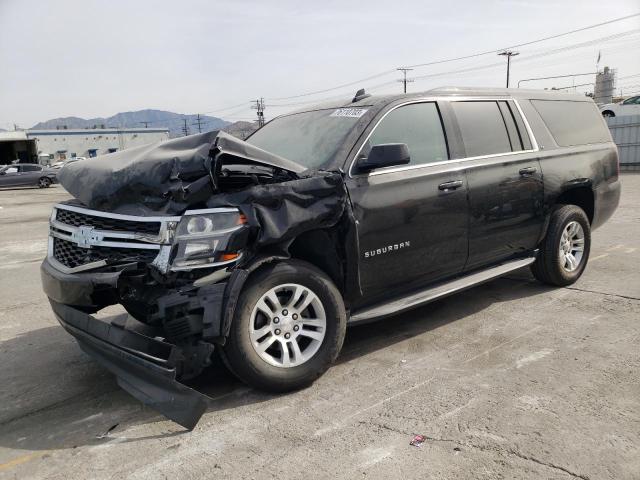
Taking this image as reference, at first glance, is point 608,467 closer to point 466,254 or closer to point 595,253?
point 466,254

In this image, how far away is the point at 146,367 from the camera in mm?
2895

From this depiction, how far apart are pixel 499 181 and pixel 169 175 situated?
2837mm

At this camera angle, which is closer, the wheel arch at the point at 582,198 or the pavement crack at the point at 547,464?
the pavement crack at the point at 547,464

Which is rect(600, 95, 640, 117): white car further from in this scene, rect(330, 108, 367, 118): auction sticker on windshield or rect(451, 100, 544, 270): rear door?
rect(330, 108, 367, 118): auction sticker on windshield

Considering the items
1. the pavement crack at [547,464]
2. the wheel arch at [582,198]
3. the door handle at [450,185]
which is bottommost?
the pavement crack at [547,464]

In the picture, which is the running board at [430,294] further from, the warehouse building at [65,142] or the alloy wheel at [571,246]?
the warehouse building at [65,142]

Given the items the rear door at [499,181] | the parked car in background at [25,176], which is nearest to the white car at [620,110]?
the rear door at [499,181]

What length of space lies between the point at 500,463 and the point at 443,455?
0.88ft

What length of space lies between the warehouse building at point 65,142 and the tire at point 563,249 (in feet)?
205

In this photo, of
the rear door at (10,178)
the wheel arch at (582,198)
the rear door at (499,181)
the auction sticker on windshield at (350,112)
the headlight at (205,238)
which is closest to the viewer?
the headlight at (205,238)

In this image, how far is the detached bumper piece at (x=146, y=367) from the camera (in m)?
2.87

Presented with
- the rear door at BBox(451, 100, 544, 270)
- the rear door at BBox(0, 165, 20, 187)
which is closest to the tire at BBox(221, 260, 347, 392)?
the rear door at BBox(451, 100, 544, 270)

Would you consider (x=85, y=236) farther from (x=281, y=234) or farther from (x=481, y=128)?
(x=481, y=128)

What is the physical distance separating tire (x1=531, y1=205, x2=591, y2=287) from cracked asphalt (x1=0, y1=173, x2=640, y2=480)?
497 mm
